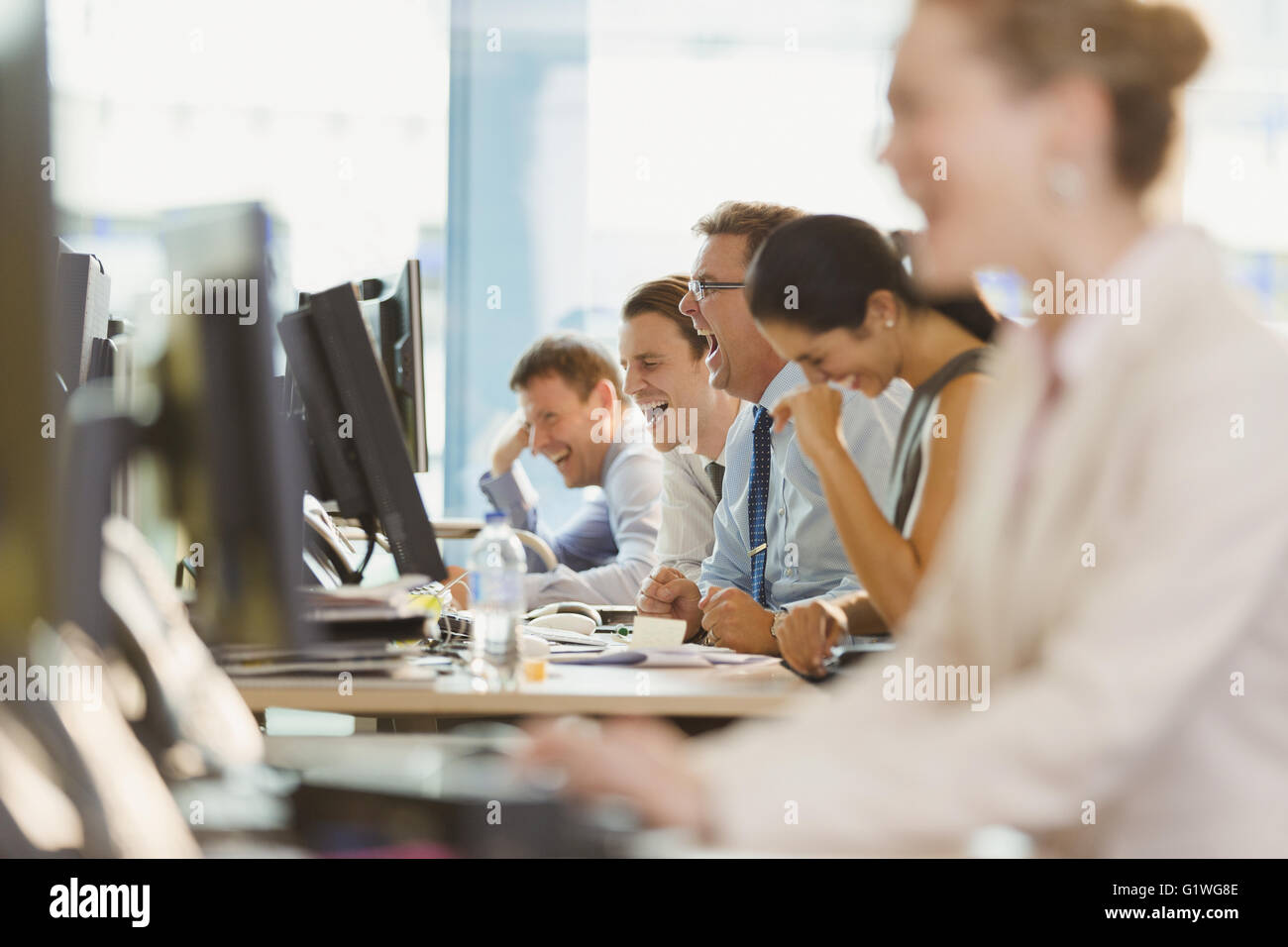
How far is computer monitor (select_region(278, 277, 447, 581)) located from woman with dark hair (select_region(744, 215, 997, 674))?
0.54 meters

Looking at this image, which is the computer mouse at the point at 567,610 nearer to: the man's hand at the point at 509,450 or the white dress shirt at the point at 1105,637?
the white dress shirt at the point at 1105,637

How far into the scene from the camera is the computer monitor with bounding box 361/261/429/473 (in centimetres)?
210

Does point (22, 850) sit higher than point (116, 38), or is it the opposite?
point (116, 38)

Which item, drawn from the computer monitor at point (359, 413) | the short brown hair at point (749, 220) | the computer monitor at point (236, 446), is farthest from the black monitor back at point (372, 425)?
the short brown hair at point (749, 220)

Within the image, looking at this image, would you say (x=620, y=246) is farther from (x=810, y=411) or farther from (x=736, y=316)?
(x=810, y=411)

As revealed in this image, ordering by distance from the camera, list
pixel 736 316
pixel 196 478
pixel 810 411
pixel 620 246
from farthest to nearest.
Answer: pixel 620 246
pixel 736 316
pixel 810 411
pixel 196 478

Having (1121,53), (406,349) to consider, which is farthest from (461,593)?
(1121,53)

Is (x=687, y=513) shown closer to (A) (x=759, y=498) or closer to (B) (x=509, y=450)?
(A) (x=759, y=498)

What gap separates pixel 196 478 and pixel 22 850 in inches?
20.5

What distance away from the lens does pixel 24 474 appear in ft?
2.51

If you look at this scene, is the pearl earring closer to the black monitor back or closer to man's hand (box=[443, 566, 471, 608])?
the black monitor back

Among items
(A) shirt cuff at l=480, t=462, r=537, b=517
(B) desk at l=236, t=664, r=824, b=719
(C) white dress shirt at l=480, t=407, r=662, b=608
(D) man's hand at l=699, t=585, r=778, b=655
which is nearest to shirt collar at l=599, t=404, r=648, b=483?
(C) white dress shirt at l=480, t=407, r=662, b=608

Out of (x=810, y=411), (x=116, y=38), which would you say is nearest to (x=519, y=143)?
(x=116, y=38)

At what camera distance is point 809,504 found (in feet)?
7.14
